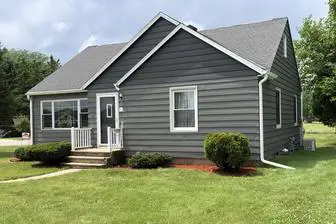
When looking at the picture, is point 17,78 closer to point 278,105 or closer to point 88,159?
point 88,159

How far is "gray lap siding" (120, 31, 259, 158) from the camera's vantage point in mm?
12742

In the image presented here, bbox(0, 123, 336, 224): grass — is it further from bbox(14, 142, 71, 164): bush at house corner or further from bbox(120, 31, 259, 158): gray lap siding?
bbox(14, 142, 71, 164): bush at house corner

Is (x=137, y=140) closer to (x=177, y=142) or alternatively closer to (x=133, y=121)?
(x=133, y=121)

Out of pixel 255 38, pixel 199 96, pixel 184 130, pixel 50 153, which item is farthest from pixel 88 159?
pixel 255 38

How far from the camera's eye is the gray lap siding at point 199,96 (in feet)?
41.8

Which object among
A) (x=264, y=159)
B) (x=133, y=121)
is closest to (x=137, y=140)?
(x=133, y=121)

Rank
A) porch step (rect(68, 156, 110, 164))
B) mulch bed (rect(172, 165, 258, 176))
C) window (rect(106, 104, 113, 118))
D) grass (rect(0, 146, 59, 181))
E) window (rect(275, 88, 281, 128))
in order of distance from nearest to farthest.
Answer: mulch bed (rect(172, 165, 258, 176)), grass (rect(0, 146, 59, 181)), porch step (rect(68, 156, 110, 164)), window (rect(275, 88, 281, 128)), window (rect(106, 104, 113, 118))

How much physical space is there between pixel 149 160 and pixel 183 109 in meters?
2.09

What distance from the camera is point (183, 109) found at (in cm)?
1383

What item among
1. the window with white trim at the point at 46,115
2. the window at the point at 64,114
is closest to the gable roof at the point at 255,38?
the window at the point at 64,114

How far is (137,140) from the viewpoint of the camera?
14.6 meters

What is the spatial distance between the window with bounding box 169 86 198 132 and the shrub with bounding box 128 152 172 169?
1107mm

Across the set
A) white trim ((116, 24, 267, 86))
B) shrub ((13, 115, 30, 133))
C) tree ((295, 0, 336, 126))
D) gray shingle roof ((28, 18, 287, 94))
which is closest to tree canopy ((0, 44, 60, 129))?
shrub ((13, 115, 30, 133))

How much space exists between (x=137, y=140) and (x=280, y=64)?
608 cm
